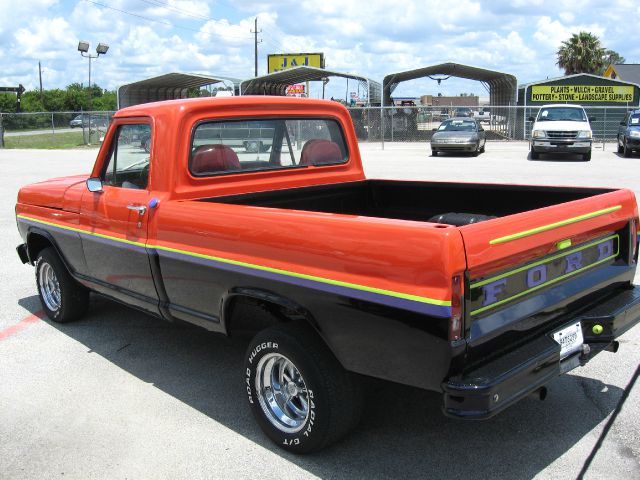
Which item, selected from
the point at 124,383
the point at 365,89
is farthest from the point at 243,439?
the point at 365,89

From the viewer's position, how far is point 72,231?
16.0 feet

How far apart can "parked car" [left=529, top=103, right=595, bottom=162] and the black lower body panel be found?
18.9 metres

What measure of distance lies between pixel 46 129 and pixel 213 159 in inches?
1851

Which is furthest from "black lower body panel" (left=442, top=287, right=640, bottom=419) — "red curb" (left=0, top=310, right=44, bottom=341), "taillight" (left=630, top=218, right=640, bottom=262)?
"red curb" (left=0, top=310, right=44, bottom=341)

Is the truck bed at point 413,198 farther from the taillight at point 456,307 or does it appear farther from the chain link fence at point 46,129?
the chain link fence at point 46,129

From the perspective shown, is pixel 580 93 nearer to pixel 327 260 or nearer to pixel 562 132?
pixel 562 132

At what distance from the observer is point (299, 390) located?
3324mm

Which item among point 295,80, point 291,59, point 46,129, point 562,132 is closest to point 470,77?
point 295,80

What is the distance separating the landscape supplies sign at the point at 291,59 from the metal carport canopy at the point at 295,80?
12.7 m

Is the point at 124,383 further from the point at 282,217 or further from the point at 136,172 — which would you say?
the point at 282,217

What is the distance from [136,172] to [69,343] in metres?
1.62

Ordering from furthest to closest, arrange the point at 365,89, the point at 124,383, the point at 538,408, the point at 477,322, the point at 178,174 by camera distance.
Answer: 1. the point at 365,89
2. the point at 124,383
3. the point at 178,174
4. the point at 538,408
5. the point at 477,322

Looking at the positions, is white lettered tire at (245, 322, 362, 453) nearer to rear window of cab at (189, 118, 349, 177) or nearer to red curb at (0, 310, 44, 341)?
rear window of cab at (189, 118, 349, 177)

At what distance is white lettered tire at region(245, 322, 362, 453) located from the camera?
310 cm
